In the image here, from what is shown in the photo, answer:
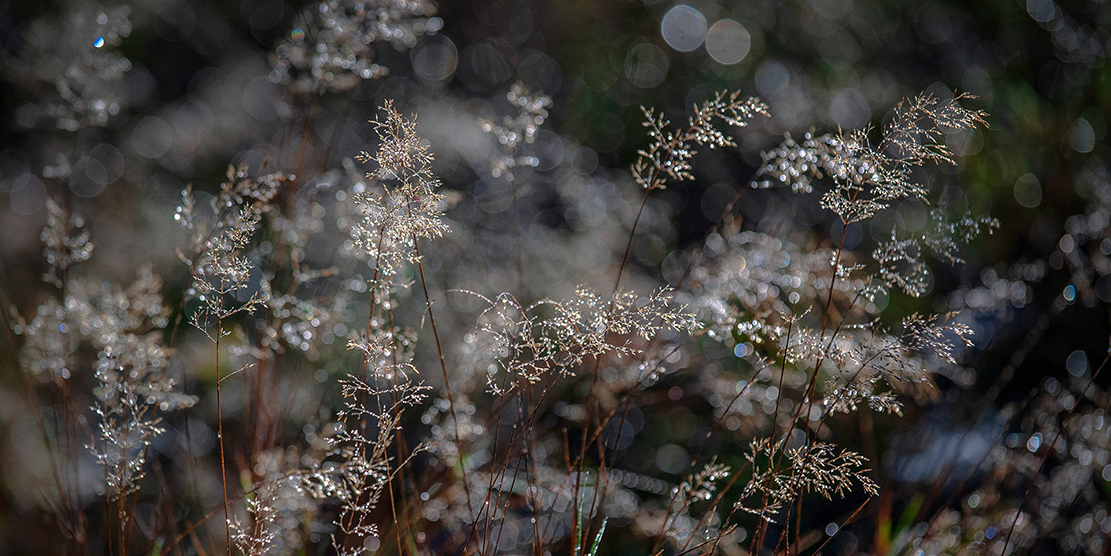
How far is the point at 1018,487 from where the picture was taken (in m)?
1.39

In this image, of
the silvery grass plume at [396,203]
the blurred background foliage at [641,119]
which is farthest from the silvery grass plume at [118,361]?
the silvery grass plume at [396,203]

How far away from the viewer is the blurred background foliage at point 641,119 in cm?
183

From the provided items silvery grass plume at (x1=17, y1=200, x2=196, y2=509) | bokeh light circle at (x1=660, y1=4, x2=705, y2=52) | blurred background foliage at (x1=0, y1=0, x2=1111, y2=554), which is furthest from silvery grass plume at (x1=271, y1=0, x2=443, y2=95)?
bokeh light circle at (x1=660, y1=4, x2=705, y2=52)

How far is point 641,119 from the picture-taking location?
3.21 metres

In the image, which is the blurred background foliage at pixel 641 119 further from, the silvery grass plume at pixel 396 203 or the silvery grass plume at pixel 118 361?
the silvery grass plume at pixel 396 203

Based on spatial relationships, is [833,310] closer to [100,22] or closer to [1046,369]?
[1046,369]

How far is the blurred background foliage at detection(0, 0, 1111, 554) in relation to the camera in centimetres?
183

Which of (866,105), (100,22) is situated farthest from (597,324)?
(866,105)

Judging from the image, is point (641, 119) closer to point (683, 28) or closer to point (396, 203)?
point (683, 28)

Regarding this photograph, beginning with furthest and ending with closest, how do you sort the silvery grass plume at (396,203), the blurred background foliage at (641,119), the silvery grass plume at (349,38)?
the blurred background foliage at (641,119), the silvery grass plume at (349,38), the silvery grass plume at (396,203)

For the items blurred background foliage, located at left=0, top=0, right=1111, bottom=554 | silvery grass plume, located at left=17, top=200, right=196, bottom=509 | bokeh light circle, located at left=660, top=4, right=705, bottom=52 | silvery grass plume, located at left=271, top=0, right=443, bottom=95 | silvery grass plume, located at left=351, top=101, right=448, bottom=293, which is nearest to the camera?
silvery grass plume, located at left=351, top=101, right=448, bottom=293

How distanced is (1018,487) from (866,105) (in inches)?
75.8

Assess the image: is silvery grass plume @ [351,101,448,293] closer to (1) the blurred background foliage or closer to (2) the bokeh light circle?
(1) the blurred background foliage

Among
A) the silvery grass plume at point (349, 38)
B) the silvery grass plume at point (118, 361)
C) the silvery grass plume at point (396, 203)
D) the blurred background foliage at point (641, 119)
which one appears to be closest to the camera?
the silvery grass plume at point (396, 203)
